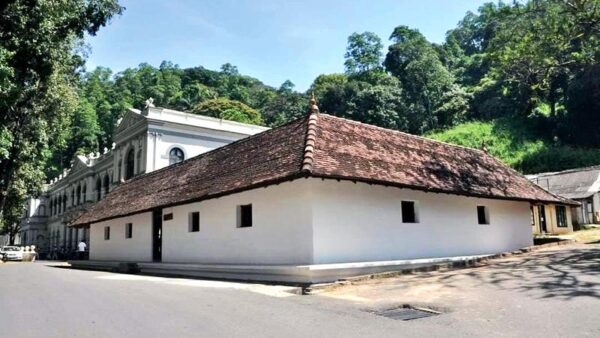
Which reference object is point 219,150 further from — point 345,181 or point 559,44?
point 559,44

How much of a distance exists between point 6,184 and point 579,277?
2592 cm

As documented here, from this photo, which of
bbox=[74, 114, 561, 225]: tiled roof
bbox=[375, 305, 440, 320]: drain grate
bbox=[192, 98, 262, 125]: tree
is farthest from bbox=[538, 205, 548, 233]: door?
bbox=[192, 98, 262, 125]: tree

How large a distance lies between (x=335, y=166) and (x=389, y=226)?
2.76 metres

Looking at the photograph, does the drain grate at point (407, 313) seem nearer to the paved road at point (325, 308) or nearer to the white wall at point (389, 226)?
the paved road at point (325, 308)

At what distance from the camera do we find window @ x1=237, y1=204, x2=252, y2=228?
14.7 metres

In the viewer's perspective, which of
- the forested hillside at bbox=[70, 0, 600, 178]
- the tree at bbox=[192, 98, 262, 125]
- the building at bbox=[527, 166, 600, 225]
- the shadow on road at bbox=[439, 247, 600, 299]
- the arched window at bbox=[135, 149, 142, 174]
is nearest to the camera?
the shadow on road at bbox=[439, 247, 600, 299]

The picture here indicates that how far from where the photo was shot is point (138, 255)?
830 inches

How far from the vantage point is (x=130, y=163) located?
40.1 m

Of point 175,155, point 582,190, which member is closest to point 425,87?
point 582,190

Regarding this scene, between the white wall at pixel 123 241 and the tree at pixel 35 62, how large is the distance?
534 cm

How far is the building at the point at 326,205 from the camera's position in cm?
1264

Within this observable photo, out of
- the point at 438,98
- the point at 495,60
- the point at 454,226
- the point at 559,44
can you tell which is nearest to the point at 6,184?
the point at 454,226

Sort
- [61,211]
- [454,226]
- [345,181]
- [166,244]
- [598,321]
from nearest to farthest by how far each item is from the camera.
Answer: [598,321] < [345,181] < [454,226] < [166,244] < [61,211]

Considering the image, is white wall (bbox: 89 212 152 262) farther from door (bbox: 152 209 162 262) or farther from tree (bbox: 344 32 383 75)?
tree (bbox: 344 32 383 75)
